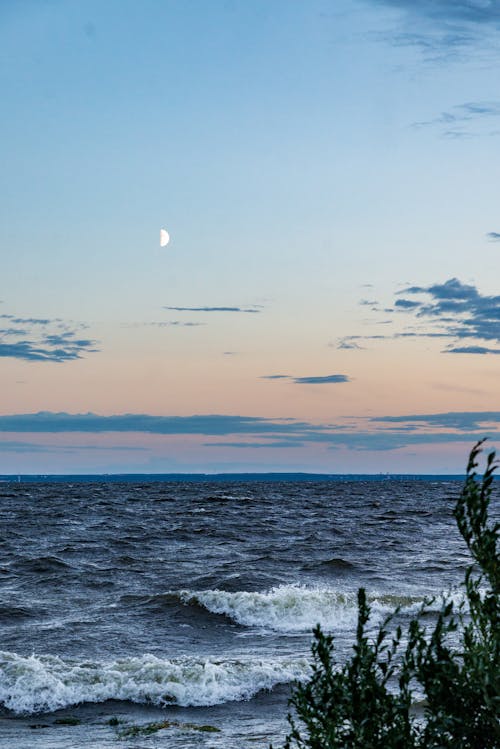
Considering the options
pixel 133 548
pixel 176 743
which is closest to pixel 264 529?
pixel 133 548

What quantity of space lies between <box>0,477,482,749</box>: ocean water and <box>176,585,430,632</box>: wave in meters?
0.06

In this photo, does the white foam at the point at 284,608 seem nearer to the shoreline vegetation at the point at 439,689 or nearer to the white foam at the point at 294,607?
the white foam at the point at 294,607

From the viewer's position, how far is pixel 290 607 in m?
25.6

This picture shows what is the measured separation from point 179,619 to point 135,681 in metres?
8.10

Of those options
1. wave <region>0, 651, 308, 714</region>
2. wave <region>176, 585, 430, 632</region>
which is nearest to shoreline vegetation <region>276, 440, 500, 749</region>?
wave <region>0, 651, 308, 714</region>

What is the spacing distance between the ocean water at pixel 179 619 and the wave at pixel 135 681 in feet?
0.09

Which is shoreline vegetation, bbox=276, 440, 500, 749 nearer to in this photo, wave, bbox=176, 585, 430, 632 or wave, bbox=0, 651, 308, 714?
wave, bbox=0, 651, 308, 714

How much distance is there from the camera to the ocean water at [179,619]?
14.6 metres

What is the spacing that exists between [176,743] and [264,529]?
4334 cm

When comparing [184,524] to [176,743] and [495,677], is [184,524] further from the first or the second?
[495,677]

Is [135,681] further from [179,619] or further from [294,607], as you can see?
[294,607]

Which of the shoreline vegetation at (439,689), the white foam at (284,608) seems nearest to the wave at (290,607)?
the white foam at (284,608)

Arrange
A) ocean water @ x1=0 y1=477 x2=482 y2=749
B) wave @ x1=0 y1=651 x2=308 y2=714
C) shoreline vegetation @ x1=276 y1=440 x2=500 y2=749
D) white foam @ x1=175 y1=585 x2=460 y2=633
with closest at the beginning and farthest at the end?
shoreline vegetation @ x1=276 y1=440 x2=500 y2=749 < ocean water @ x1=0 y1=477 x2=482 y2=749 < wave @ x1=0 y1=651 x2=308 y2=714 < white foam @ x1=175 y1=585 x2=460 y2=633

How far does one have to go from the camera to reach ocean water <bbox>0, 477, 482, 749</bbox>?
14.6 m
